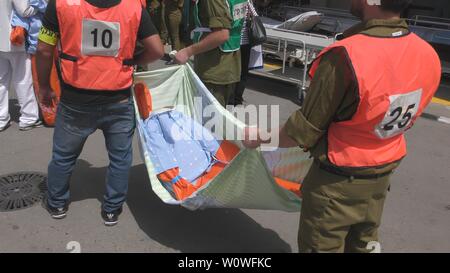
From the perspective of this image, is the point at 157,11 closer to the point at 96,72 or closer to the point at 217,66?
the point at 217,66

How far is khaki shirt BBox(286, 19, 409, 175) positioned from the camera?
72.2 inches

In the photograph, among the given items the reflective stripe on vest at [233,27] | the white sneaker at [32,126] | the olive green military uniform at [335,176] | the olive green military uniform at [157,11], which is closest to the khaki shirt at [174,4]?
the olive green military uniform at [157,11]

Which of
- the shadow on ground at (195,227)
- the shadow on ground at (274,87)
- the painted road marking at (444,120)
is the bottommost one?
the shadow on ground at (274,87)

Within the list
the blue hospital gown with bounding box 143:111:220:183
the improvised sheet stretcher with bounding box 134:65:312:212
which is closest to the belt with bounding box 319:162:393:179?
the improvised sheet stretcher with bounding box 134:65:312:212

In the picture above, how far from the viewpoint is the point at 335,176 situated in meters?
2.04

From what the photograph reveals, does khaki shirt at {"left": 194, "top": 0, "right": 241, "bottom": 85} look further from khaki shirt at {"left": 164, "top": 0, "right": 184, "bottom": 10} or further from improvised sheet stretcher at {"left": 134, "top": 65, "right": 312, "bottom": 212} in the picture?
khaki shirt at {"left": 164, "top": 0, "right": 184, "bottom": 10}

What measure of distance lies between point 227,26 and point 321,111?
174cm

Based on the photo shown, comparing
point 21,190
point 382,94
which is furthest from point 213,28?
point 21,190

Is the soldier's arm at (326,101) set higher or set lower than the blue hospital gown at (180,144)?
higher

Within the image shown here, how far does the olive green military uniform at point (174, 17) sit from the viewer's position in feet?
26.0

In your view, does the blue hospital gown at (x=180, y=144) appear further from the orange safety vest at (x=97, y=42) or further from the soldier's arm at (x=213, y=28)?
the orange safety vest at (x=97, y=42)

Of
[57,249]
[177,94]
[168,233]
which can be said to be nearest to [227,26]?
[177,94]

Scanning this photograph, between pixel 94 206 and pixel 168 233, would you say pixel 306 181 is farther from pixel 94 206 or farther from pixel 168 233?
pixel 94 206

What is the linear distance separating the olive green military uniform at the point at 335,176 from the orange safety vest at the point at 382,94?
0.11 feet
